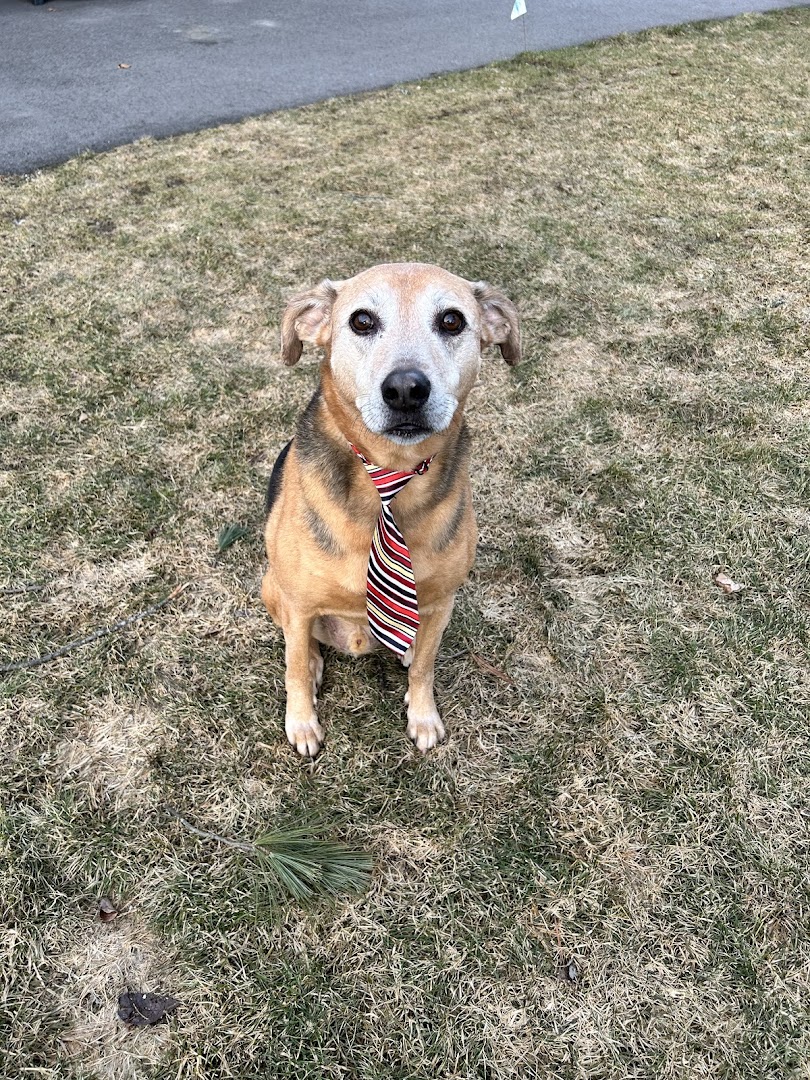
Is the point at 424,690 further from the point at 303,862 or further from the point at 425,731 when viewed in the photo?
the point at 303,862

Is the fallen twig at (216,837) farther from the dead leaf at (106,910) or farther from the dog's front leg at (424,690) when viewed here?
the dog's front leg at (424,690)

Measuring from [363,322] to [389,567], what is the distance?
0.90 meters

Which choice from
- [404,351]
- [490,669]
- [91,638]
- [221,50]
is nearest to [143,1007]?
[91,638]

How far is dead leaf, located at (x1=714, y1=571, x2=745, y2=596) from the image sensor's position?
3.79 metres

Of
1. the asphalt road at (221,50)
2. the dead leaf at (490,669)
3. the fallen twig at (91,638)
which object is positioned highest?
the asphalt road at (221,50)

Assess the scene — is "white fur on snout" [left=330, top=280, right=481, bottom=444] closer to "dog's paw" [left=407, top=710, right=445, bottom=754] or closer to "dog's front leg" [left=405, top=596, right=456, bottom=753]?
"dog's front leg" [left=405, top=596, right=456, bottom=753]

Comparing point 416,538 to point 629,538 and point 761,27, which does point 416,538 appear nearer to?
point 629,538

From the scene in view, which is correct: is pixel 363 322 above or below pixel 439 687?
above

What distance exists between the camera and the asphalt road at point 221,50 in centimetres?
828

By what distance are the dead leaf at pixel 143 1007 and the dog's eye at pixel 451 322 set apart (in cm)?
253

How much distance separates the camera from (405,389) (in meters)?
2.21

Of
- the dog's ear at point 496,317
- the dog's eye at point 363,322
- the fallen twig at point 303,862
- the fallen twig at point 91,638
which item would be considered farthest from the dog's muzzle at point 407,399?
the fallen twig at point 91,638

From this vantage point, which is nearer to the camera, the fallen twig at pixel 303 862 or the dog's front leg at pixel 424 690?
the fallen twig at pixel 303 862

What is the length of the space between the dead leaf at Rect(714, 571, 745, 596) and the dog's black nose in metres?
2.41
